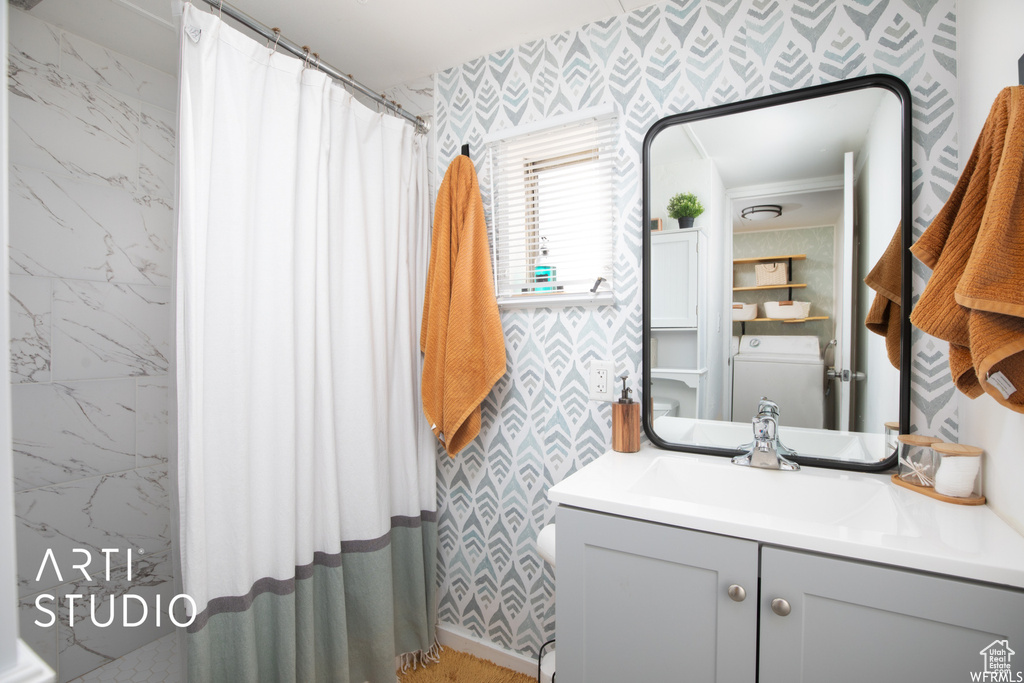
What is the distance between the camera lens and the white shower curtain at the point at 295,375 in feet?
3.89

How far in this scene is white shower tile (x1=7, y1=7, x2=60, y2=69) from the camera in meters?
1.53

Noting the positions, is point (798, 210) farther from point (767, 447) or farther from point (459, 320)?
point (459, 320)

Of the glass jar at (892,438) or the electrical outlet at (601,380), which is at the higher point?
the electrical outlet at (601,380)

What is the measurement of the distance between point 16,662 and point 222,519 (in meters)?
0.66

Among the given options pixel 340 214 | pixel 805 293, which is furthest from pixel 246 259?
pixel 805 293

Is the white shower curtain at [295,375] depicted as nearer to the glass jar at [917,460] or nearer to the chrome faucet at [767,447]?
the chrome faucet at [767,447]

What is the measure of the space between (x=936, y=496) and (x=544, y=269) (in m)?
1.21

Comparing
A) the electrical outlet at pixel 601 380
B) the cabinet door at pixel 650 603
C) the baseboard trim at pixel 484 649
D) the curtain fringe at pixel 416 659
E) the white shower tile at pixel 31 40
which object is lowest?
the curtain fringe at pixel 416 659

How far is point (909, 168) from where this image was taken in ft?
3.83

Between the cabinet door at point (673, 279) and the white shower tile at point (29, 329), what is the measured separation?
2.03 meters

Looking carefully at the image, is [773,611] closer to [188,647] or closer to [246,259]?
[188,647]

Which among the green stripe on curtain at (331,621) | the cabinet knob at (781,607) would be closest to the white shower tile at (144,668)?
the green stripe on curtain at (331,621)

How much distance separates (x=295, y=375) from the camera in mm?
1404

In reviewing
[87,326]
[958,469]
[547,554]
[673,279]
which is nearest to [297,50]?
[87,326]
